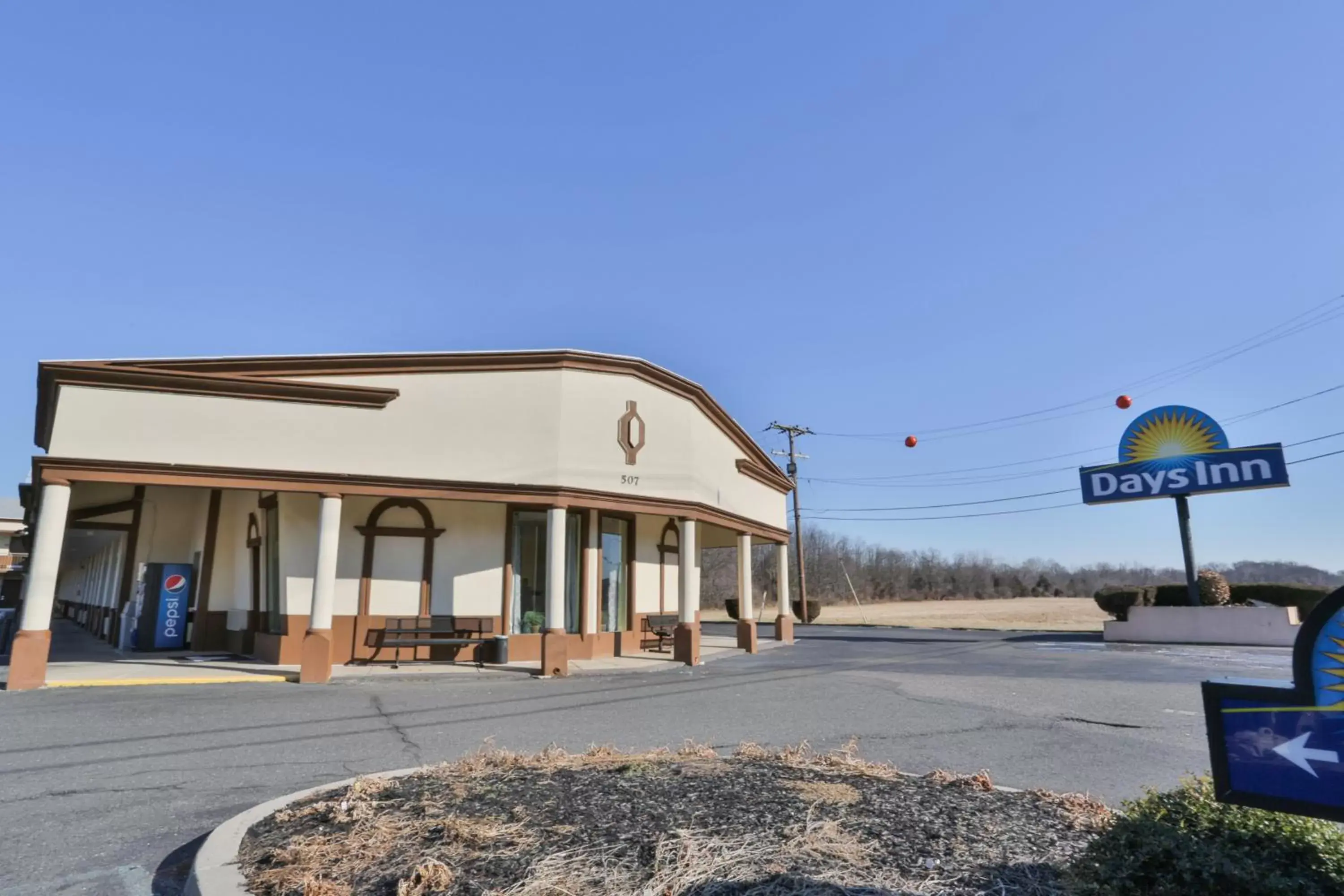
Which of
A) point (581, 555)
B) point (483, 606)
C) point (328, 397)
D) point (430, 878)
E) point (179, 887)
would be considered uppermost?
point (328, 397)

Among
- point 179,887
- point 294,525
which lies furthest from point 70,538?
point 179,887

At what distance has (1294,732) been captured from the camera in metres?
3.10

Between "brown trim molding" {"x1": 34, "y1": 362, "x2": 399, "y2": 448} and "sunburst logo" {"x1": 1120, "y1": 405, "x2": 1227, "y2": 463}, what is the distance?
76.3 feet

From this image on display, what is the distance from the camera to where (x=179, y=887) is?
4.18 metres

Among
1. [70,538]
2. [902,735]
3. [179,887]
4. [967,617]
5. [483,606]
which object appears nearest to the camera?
[179,887]

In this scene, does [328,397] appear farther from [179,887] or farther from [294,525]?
[179,887]

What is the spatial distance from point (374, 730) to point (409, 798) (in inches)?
179

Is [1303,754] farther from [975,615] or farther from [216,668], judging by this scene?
[975,615]

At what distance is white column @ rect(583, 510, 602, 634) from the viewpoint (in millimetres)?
17766

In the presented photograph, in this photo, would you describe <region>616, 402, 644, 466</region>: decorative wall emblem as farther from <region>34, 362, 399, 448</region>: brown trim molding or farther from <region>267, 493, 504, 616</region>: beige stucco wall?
<region>34, 362, 399, 448</region>: brown trim molding

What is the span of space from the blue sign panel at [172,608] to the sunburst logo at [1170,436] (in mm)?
27723

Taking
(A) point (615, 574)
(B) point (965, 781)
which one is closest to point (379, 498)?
(A) point (615, 574)

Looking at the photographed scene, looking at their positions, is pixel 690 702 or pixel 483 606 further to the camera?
pixel 483 606

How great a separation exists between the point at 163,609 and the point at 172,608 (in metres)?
0.19
